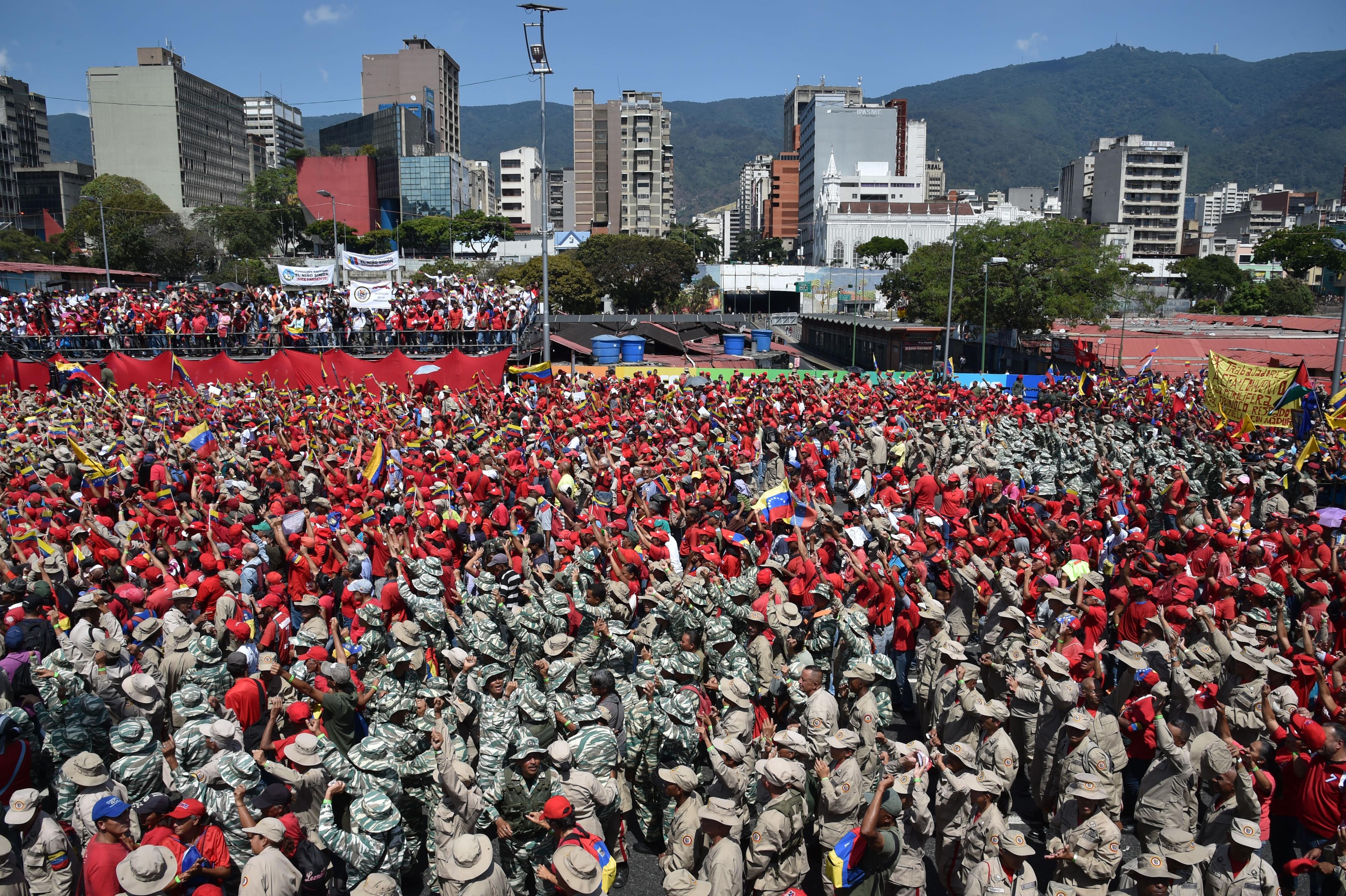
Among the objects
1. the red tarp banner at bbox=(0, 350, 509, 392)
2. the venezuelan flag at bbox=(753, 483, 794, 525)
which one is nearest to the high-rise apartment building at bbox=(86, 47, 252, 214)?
the red tarp banner at bbox=(0, 350, 509, 392)

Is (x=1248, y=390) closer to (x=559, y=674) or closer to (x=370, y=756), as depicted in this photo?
(x=559, y=674)

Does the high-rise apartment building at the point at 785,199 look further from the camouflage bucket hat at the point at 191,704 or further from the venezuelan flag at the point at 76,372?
the camouflage bucket hat at the point at 191,704

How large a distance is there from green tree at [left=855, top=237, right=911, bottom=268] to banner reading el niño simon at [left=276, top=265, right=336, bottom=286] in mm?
97521

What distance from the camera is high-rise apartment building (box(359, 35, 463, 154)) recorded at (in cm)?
15025

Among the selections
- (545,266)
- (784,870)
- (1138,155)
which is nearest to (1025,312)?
(545,266)

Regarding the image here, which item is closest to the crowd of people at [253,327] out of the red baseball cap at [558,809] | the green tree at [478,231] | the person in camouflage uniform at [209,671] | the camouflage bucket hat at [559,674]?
the person in camouflage uniform at [209,671]

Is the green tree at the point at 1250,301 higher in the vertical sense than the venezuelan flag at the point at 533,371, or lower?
higher

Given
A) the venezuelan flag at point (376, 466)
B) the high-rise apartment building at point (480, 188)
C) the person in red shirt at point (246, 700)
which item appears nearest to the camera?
the person in red shirt at point (246, 700)

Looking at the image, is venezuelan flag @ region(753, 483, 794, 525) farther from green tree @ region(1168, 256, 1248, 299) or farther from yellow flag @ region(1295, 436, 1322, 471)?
green tree @ region(1168, 256, 1248, 299)

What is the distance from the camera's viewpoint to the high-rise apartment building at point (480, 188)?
14050 centimetres

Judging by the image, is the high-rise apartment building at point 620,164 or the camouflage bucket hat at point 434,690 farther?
the high-rise apartment building at point 620,164

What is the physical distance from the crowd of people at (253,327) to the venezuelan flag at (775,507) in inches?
637

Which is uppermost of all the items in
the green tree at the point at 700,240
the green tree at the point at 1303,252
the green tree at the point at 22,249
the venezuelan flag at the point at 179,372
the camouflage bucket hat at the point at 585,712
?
the green tree at the point at 700,240

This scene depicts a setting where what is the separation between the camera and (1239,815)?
5039 mm
